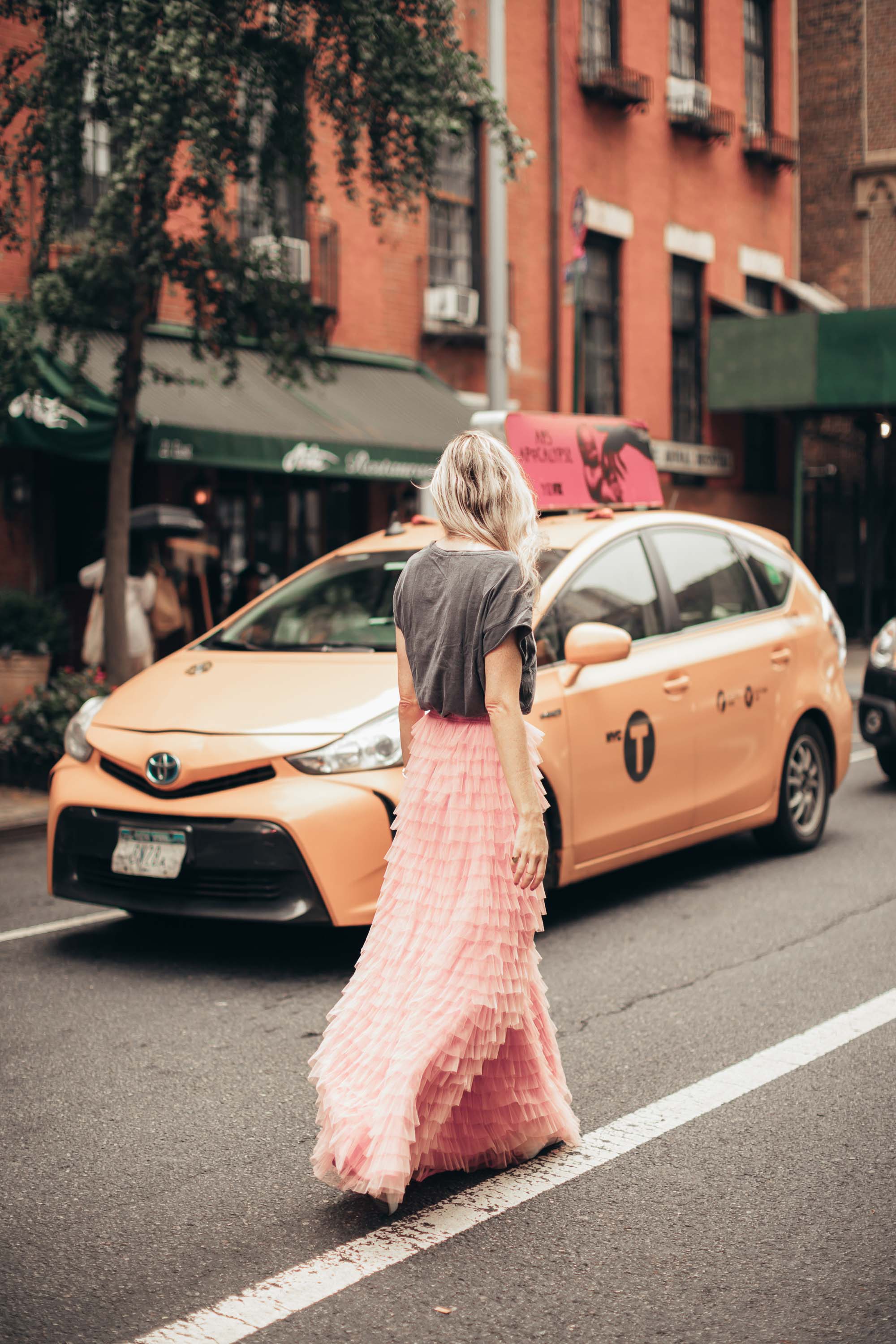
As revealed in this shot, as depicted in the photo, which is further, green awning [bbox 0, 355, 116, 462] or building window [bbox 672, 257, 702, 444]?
building window [bbox 672, 257, 702, 444]

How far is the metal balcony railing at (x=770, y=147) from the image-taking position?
920 inches

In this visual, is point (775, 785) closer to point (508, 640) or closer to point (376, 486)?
point (508, 640)

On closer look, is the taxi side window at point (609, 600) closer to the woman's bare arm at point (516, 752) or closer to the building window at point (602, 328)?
the woman's bare arm at point (516, 752)

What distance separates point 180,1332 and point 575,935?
357 cm

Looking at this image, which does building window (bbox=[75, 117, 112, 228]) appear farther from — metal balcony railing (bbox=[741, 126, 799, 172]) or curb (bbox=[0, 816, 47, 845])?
metal balcony railing (bbox=[741, 126, 799, 172])

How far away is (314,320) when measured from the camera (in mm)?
12258

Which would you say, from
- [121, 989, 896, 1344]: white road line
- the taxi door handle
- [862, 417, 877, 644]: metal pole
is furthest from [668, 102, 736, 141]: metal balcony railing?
[121, 989, 896, 1344]: white road line

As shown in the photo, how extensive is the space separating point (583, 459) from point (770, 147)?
1794cm

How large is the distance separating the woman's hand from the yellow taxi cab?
1.94m

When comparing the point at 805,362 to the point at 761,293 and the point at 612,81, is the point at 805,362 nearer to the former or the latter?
the point at 761,293

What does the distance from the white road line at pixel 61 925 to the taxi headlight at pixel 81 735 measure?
751mm

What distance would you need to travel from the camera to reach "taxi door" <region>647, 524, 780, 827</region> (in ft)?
23.5

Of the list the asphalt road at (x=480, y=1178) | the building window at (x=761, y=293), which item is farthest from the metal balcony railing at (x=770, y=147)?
the asphalt road at (x=480, y=1178)

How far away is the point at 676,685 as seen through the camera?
6.95 metres
